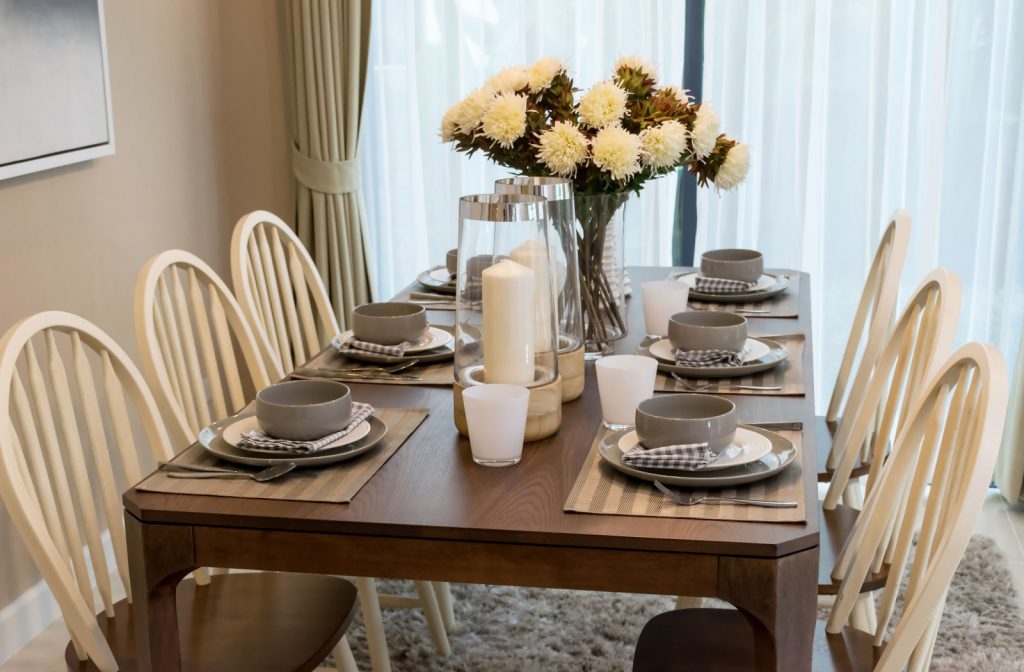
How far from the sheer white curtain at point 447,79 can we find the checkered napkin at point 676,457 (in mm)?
2073

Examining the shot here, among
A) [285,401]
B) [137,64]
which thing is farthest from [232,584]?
[137,64]

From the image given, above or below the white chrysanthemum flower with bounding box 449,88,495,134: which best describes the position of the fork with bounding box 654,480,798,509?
below

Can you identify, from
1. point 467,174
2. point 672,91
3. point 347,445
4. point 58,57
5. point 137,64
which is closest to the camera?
point 347,445

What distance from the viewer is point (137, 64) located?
3064 millimetres

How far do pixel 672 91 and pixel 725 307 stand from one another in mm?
574

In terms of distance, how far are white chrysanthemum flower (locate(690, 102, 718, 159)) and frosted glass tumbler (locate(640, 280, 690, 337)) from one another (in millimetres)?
271

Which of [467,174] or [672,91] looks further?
A: [467,174]

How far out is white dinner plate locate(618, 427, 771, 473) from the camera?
4.62ft

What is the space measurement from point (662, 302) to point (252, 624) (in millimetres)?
935

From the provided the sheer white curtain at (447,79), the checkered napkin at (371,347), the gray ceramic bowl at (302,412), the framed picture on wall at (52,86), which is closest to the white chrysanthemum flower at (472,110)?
the checkered napkin at (371,347)

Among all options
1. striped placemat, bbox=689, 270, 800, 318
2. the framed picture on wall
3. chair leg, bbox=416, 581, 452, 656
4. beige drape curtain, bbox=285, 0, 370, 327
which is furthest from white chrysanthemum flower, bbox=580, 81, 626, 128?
beige drape curtain, bbox=285, 0, 370, 327

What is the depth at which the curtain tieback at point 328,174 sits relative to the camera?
139 inches

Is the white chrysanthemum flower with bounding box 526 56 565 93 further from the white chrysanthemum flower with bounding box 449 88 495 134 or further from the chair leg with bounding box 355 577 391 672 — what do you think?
the chair leg with bounding box 355 577 391 672

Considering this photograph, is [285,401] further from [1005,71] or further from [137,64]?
[1005,71]
